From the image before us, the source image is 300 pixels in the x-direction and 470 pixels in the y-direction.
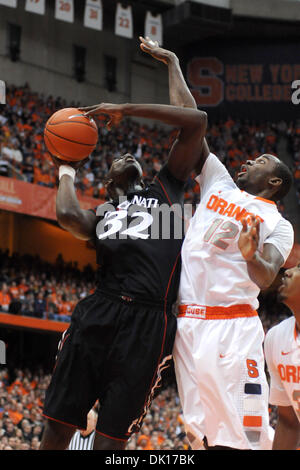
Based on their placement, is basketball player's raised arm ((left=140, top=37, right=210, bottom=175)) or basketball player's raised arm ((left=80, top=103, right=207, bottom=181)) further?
basketball player's raised arm ((left=140, top=37, right=210, bottom=175))

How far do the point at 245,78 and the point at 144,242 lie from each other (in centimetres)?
2372

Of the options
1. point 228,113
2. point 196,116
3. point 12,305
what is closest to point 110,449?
point 196,116

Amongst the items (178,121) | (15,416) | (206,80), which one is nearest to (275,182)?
(178,121)

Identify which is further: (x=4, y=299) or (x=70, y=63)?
(x=70, y=63)

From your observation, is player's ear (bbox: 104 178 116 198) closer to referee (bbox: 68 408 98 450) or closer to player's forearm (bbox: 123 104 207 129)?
player's forearm (bbox: 123 104 207 129)

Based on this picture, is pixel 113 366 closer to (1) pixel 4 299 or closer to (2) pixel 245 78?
(1) pixel 4 299

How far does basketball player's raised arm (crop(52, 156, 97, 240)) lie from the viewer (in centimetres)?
404

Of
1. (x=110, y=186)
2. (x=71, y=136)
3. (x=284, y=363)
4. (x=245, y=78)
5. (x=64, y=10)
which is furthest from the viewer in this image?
(x=245, y=78)

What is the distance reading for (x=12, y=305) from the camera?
1500 centimetres

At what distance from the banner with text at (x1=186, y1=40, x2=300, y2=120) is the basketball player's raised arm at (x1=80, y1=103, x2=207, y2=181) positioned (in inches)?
887

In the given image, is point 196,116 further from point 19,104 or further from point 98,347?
point 19,104

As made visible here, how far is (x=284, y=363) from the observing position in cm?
430

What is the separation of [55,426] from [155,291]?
3.03 feet

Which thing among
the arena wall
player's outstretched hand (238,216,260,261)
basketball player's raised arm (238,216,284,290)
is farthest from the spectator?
player's outstretched hand (238,216,260,261)
